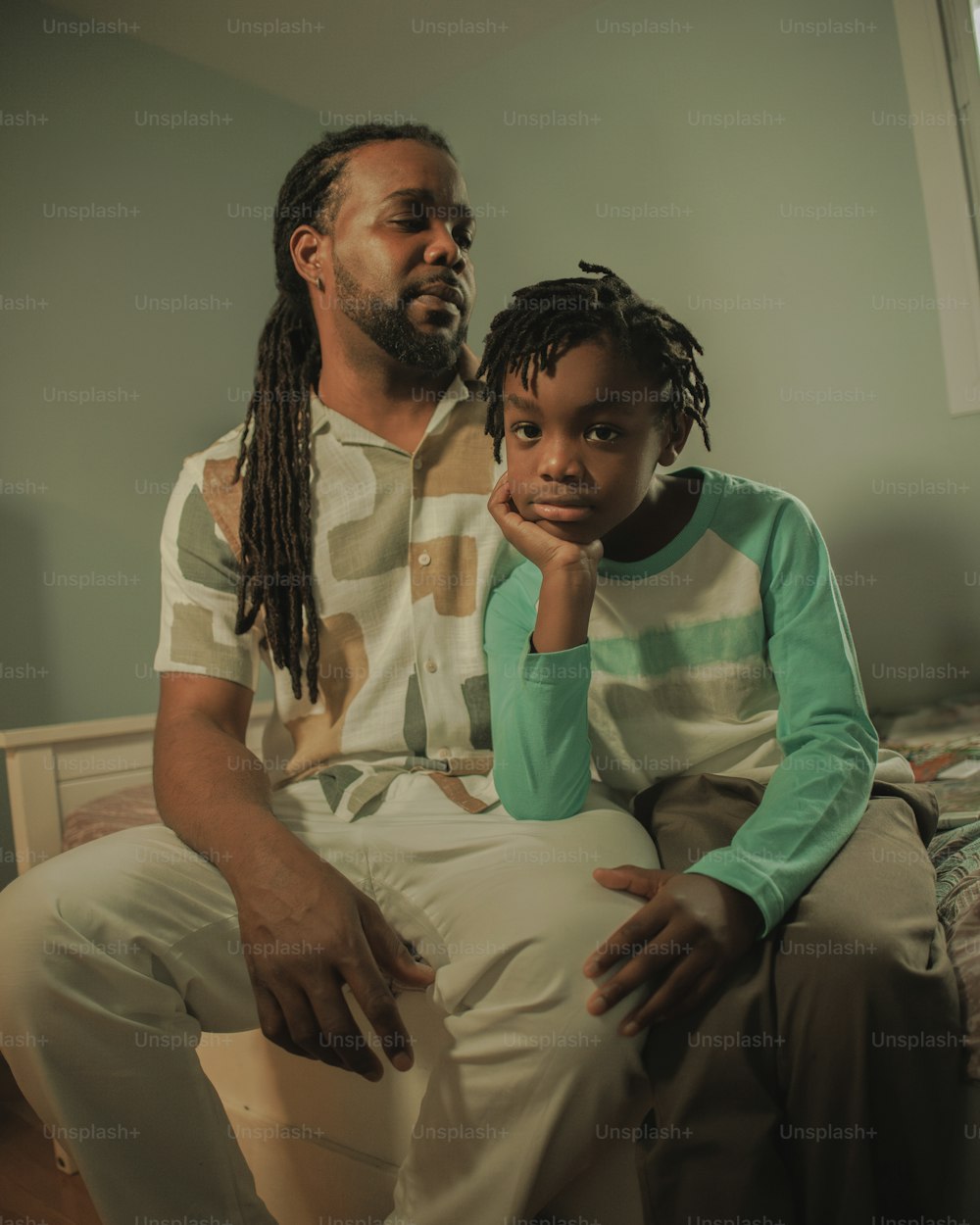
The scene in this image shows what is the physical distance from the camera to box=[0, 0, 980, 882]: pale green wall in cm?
236

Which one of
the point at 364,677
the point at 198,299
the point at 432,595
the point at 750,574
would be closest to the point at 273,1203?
the point at 364,677

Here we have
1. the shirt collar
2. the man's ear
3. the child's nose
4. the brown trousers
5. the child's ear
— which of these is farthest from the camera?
the man's ear

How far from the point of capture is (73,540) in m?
2.86

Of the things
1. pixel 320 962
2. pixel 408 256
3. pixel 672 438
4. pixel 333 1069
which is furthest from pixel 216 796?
pixel 408 256

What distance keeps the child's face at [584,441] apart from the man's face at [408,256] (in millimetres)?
406

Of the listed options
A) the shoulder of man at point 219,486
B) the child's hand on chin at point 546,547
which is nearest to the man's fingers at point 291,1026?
the child's hand on chin at point 546,547

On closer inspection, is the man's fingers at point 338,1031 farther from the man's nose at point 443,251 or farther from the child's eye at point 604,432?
the man's nose at point 443,251

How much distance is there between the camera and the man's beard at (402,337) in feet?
4.80

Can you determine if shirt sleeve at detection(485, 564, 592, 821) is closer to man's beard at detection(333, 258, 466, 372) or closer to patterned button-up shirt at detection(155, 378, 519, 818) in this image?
patterned button-up shirt at detection(155, 378, 519, 818)

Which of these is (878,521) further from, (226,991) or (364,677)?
(226,991)

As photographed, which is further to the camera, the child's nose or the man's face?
the man's face

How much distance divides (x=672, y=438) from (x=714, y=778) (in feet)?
1.40

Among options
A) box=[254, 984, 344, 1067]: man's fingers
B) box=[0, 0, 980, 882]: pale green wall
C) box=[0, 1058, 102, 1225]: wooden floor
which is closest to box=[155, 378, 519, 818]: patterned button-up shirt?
box=[254, 984, 344, 1067]: man's fingers

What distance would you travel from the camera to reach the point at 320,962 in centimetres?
97
